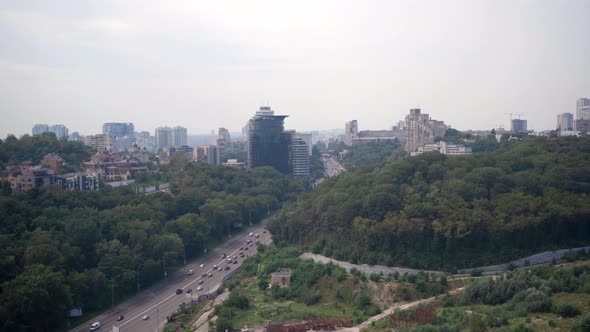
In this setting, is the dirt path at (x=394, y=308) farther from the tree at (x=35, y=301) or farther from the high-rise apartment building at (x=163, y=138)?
the high-rise apartment building at (x=163, y=138)

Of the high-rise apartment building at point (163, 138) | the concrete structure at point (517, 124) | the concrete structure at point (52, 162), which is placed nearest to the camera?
the concrete structure at point (52, 162)

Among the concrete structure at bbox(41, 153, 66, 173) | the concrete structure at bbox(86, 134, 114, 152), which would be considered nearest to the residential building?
the concrete structure at bbox(86, 134, 114, 152)

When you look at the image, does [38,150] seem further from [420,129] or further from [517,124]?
[517,124]

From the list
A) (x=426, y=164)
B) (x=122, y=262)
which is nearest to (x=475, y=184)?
(x=426, y=164)

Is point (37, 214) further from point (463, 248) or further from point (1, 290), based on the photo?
point (463, 248)

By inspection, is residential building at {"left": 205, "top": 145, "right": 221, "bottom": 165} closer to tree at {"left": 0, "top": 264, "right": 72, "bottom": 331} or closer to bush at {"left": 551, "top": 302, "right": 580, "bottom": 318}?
tree at {"left": 0, "top": 264, "right": 72, "bottom": 331}

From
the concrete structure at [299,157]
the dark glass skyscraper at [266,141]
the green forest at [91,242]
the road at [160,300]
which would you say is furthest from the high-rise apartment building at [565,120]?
the road at [160,300]

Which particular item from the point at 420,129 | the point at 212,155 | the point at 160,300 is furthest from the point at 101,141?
the point at 160,300
